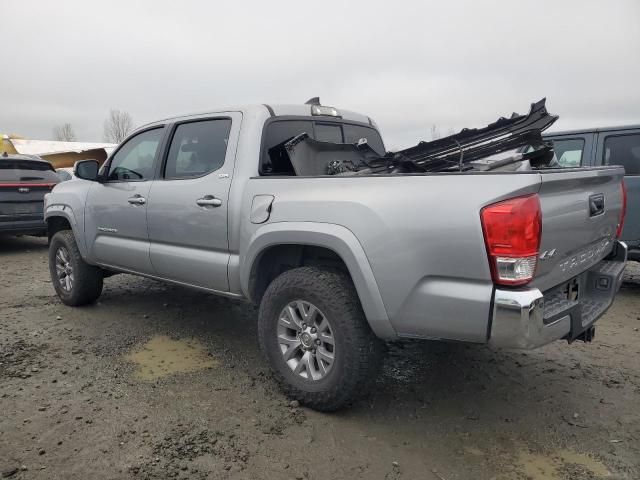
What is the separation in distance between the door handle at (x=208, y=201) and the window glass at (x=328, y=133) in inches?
40.5

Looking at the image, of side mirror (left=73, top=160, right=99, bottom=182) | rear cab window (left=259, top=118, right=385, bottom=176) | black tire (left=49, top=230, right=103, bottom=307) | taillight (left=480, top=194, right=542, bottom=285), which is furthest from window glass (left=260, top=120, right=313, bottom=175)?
black tire (left=49, top=230, right=103, bottom=307)

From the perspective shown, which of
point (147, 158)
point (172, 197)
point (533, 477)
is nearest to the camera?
point (533, 477)

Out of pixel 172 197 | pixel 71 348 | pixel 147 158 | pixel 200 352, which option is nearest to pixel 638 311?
pixel 200 352

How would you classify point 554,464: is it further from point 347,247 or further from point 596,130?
point 596,130

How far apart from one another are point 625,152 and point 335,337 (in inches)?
193

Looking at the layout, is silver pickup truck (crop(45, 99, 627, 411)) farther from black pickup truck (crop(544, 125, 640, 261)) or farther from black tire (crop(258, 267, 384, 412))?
black pickup truck (crop(544, 125, 640, 261))

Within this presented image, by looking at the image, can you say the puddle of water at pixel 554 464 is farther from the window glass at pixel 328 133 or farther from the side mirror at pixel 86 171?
the side mirror at pixel 86 171

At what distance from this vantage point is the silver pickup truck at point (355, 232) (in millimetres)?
2352

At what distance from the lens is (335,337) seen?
2.89 m

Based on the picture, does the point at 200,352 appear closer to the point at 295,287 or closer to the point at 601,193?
the point at 295,287

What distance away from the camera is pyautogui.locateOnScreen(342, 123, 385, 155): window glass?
436cm

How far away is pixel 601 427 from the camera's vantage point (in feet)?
9.59

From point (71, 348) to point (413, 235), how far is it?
124 inches

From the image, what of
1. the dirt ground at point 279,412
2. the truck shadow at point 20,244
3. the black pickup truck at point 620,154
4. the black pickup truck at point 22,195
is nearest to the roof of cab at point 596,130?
the black pickup truck at point 620,154
